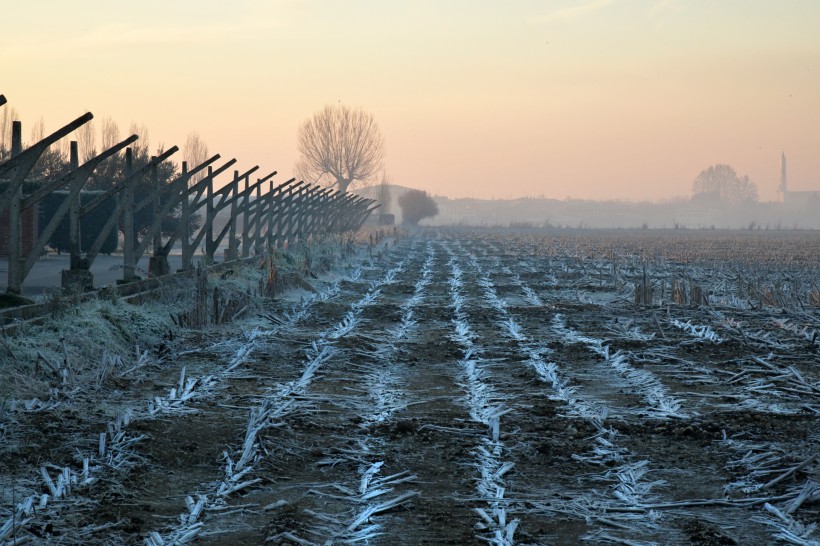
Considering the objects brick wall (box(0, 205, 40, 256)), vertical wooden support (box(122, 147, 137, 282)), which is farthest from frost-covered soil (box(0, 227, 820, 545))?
brick wall (box(0, 205, 40, 256))

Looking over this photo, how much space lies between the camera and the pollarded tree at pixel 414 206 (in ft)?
341

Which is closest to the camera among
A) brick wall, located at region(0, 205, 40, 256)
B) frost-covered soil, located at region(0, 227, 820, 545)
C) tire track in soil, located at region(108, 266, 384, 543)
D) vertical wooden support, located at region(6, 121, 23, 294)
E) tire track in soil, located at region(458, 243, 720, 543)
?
tire track in soil, located at region(458, 243, 720, 543)

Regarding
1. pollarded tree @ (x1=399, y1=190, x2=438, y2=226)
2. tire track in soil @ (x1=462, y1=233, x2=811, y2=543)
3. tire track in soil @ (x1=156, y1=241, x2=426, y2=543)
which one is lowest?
tire track in soil @ (x1=462, y1=233, x2=811, y2=543)

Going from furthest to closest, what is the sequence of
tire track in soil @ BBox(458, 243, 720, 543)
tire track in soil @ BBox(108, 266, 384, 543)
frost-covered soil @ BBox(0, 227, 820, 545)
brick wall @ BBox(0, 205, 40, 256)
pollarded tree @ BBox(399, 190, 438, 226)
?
pollarded tree @ BBox(399, 190, 438, 226), brick wall @ BBox(0, 205, 40, 256), tire track in soil @ BBox(108, 266, 384, 543), frost-covered soil @ BBox(0, 227, 820, 545), tire track in soil @ BBox(458, 243, 720, 543)

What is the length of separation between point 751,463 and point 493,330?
6.33 m

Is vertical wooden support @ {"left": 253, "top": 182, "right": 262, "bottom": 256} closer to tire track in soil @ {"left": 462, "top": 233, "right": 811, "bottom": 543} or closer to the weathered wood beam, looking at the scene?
the weathered wood beam

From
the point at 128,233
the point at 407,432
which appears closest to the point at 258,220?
the point at 128,233

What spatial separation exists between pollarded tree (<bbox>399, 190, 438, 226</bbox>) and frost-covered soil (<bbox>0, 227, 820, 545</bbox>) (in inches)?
3627

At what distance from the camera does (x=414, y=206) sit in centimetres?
10400

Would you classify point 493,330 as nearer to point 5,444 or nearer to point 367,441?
point 367,441

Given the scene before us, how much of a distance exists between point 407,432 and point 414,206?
98.2 metres

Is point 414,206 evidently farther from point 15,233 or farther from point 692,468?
point 692,468

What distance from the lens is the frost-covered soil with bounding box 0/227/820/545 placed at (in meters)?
4.41

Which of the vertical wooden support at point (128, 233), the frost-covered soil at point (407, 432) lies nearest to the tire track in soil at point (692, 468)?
the frost-covered soil at point (407, 432)
